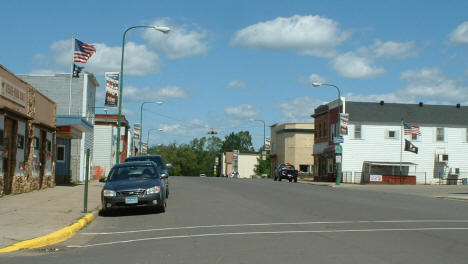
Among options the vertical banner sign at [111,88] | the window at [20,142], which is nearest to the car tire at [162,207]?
the window at [20,142]

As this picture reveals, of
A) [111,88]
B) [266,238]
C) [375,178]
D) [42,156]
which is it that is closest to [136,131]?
[375,178]

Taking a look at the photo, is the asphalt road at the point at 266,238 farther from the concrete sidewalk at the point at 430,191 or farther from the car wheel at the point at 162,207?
the concrete sidewalk at the point at 430,191

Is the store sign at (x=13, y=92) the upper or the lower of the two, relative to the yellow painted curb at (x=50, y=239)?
upper

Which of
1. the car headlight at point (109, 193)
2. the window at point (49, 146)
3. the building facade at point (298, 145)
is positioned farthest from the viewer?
the building facade at point (298, 145)

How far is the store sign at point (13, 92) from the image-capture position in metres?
21.0

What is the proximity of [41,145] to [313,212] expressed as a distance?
16432 mm

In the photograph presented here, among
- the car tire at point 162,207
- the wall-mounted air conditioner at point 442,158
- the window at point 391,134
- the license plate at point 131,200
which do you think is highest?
the window at point 391,134

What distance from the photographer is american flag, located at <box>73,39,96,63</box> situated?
1235 inches

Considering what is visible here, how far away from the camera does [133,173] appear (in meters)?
17.9

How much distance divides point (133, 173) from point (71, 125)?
15.6 meters

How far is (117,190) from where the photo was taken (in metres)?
16.3

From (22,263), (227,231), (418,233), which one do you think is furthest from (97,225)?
(418,233)

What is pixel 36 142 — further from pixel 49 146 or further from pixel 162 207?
Result: pixel 162 207

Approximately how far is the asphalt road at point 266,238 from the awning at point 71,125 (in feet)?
48.9
